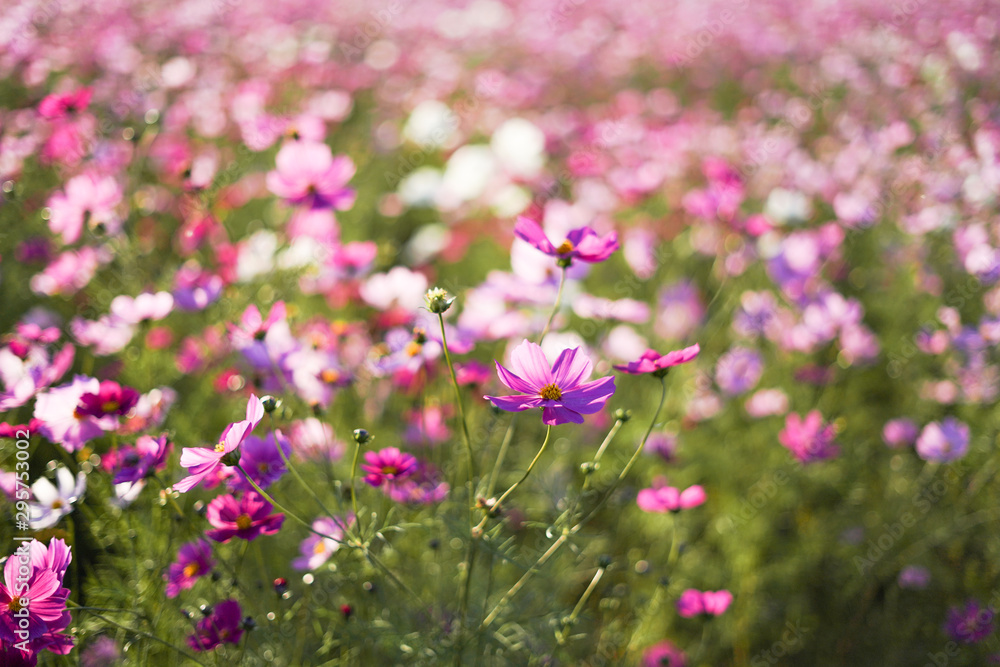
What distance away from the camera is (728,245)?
82.3 inches

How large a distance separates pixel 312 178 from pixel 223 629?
0.92 meters

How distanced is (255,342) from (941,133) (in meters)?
2.93

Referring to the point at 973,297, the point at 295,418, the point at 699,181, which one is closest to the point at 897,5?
the point at 699,181

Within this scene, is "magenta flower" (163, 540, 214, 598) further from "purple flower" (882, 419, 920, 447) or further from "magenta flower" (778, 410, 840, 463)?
"purple flower" (882, 419, 920, 447)

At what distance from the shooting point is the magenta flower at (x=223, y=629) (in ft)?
3.20

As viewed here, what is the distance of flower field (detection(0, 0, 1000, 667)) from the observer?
1.09 m

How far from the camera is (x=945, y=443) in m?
1.63

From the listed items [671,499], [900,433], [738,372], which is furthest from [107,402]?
[900,433]

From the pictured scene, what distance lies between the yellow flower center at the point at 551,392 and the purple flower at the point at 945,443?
1335mm

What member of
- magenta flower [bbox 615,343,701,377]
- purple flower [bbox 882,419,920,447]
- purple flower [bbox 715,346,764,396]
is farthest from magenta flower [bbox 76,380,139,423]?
purple flower [bbox 882,419,920,447]

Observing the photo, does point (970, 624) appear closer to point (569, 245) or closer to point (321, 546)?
point (569, 245)

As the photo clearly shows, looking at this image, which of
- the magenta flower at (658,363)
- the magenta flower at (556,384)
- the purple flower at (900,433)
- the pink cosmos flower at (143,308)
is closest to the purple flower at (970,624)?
the purple flower at (900,433)

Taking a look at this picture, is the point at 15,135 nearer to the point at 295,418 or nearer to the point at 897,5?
the point at 295,418

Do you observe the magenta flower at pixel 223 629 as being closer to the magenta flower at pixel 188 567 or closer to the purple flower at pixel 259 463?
the magenta flower at pixel 188 567
